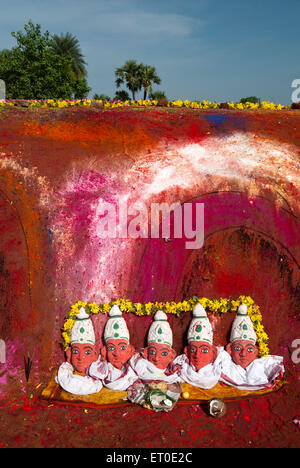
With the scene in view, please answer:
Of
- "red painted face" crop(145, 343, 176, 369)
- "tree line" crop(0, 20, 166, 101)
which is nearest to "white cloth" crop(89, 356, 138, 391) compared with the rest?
"red painted face" crop(145, 343, 176, 369)

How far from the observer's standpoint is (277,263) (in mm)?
5090

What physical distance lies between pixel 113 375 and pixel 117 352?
283 millimetres

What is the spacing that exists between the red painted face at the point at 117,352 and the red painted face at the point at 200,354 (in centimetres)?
81

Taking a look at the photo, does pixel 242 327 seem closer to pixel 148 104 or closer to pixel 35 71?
pixel 148 104

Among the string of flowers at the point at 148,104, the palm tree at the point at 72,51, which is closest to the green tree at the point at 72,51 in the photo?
the palm tree at the point at 72,51

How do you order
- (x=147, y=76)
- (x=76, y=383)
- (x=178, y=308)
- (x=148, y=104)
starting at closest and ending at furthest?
(x=76, y=383) < (x=178, y=308) < (x=148, y=104) < (x=147, y=76)

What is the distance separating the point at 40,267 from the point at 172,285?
1769 millimetres

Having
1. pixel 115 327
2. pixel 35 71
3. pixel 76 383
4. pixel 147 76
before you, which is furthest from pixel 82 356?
pixel 147 76

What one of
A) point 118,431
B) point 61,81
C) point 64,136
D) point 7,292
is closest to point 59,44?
point 61,81

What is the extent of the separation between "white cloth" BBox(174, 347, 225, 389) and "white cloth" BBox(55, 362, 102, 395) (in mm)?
1084

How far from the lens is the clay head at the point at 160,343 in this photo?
15.3 ft

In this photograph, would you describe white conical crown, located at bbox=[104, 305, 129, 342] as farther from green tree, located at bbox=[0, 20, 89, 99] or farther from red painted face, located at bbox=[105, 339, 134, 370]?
green tree, located at bbox=[0, 20, 89, 99]

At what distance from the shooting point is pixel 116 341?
467cm

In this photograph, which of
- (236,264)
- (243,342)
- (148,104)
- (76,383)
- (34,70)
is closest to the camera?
(76,383)
